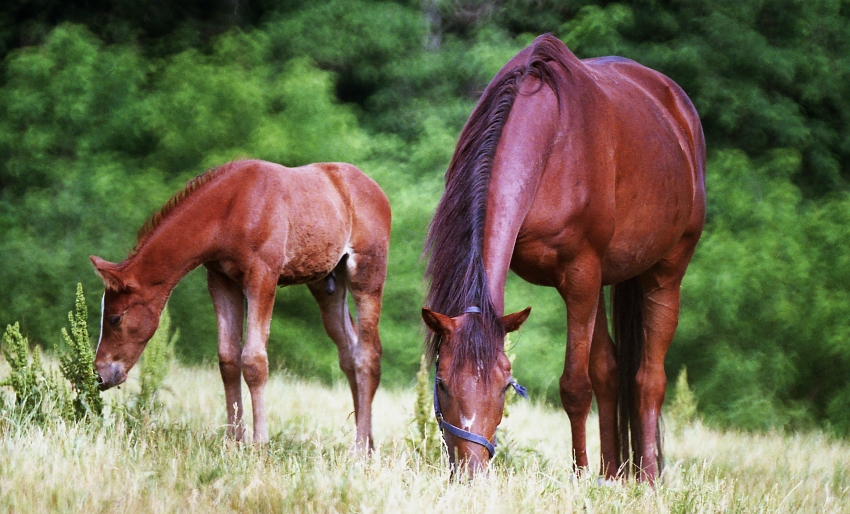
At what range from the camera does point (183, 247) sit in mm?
5324

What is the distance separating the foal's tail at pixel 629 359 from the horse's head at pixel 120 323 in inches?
109

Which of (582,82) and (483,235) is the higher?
(582,82)

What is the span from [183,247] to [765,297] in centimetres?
766

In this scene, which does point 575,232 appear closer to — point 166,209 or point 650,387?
point 650,387

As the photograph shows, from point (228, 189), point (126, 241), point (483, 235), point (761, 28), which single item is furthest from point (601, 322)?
point (761, 28)

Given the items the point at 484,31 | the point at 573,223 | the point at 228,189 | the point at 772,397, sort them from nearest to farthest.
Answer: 1. the point at 573,223
2. the point at 228,189
3. the point at 772,397
4. the point at 484,31

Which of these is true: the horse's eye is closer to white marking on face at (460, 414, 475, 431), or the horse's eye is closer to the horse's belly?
white marking on face at (460, 414, 475, 431)

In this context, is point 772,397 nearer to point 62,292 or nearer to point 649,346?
point 649,346

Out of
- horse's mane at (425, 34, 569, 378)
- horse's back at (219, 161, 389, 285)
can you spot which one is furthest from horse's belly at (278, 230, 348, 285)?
horse's mane at (425, 34, 569, 378)

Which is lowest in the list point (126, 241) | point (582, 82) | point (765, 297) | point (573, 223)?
point (765, 297)

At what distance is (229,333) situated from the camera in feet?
18.5

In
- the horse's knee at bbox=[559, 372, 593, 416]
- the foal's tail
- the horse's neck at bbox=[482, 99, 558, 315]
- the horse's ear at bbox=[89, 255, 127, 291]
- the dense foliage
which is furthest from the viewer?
the dense foliage

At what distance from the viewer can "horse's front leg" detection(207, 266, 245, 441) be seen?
18.2 feet

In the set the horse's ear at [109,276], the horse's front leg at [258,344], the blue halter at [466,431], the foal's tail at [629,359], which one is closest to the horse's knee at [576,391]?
the foal's tail at [629,359]
